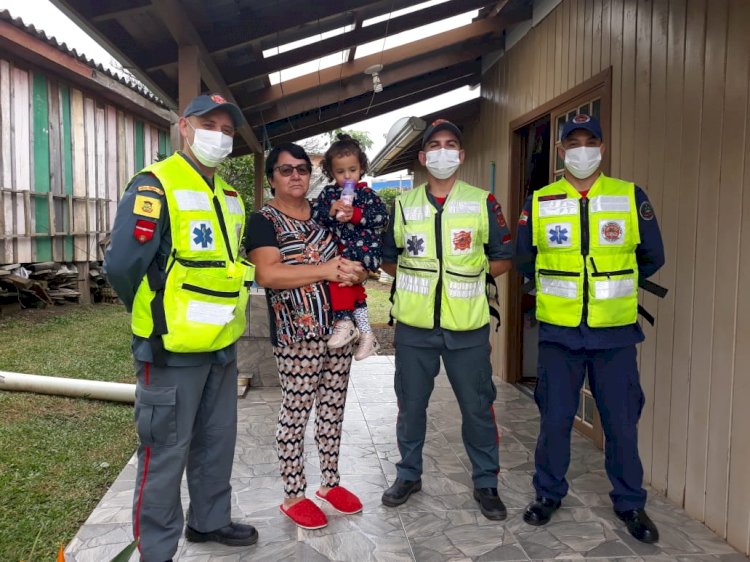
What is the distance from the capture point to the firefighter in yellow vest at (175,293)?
2.05 meters

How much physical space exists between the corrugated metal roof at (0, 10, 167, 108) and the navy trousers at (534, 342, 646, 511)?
18.9 feet

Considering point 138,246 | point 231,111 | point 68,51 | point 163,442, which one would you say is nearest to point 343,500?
point 163,442

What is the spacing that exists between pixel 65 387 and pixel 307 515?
2.79 metres

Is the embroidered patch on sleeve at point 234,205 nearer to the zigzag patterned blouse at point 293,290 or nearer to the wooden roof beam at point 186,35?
the zigzag patterned blouse at point 293,290

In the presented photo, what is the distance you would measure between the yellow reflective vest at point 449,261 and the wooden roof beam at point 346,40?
8.10ft

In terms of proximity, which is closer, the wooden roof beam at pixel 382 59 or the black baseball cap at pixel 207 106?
the black baseball cap at pixel 207 106

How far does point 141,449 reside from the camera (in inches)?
84.4

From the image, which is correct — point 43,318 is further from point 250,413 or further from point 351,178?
point 351,178

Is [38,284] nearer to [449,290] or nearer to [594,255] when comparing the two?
[449,290]

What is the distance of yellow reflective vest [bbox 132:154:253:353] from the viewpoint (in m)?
2.08

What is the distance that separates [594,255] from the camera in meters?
2.59

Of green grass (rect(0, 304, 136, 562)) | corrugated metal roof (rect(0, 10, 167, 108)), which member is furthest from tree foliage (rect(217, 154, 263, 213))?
green grass (rect(0, 304, 136, 562))

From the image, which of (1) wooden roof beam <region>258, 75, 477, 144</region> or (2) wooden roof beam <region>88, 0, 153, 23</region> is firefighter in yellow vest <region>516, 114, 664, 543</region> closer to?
(2) wooden roof beam <region>88, 0, 153, 23</region>

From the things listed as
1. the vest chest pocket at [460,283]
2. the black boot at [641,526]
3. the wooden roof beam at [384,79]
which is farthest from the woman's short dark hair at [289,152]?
the wooden roof beam at [384,79]
